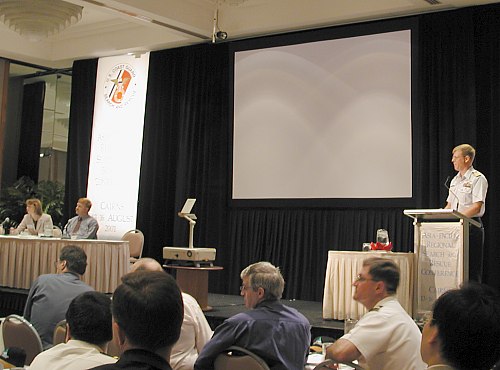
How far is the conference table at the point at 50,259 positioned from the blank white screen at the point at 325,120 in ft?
6.08

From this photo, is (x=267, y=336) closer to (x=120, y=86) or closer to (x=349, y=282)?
(x=349, y=282)

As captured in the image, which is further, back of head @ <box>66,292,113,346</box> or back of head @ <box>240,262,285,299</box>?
back of head @ <box>240,262,285,299</box>

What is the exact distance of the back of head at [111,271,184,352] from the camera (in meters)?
1.69

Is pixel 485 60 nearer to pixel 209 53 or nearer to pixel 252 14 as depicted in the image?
pixel 252 14

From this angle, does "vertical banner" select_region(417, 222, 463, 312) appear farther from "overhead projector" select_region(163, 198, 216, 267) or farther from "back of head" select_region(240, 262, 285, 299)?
"back of head" select_region(240, 262, 285, 299)

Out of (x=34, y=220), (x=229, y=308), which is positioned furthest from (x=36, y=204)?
(x=229, y=308)

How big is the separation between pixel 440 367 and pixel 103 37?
9677 mm

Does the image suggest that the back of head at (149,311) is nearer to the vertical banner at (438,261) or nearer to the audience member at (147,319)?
the audience member at (147,319)

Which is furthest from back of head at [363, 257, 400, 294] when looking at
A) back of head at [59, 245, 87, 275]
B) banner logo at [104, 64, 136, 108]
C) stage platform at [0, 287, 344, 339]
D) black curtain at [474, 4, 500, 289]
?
banner logo at [104, 64, 136, 108]

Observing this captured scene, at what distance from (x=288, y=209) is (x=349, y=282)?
2541 millimetres

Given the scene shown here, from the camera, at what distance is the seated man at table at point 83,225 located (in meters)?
8.71

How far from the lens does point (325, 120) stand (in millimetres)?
8414

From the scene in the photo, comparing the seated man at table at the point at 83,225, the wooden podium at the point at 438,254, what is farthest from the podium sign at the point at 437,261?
the seated man at table at the point at 83,225

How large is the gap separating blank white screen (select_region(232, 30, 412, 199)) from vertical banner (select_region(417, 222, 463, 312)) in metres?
1.72
